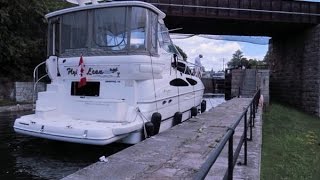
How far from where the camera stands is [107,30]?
Answer: 35.3 ft

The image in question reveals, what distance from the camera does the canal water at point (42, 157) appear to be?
7.88m

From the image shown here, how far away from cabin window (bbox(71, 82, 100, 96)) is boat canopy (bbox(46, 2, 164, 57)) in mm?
784

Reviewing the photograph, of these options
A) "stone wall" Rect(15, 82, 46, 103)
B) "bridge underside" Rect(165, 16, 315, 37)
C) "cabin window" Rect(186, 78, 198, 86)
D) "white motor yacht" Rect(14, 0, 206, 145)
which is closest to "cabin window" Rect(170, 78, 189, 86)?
"cabin window" Rect(186, 78, 198, 86)

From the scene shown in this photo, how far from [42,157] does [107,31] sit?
3.51 m

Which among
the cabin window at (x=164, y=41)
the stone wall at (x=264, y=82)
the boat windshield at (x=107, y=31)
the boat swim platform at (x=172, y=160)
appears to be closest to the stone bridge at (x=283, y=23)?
the stone wall at (x=264, y=82)

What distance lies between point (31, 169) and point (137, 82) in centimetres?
348

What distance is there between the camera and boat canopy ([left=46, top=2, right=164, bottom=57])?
1051cm

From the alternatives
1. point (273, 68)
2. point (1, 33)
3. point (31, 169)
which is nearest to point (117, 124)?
point (31, 169)

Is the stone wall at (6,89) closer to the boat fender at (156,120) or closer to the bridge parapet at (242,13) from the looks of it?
the bridge parapet at (242,13)

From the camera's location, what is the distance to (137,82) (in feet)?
34.5

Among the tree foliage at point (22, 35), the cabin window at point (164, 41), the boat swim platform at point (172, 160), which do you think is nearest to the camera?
the boat swim platform at point (172, 160)

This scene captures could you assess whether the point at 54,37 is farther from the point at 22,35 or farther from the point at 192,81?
the point at 22,35

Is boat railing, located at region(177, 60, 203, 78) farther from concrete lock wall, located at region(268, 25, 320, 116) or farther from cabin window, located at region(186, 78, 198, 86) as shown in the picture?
concrete lock wall, located at region(268, 25, 320, 116)

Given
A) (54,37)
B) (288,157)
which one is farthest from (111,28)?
(288,157)
